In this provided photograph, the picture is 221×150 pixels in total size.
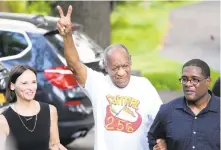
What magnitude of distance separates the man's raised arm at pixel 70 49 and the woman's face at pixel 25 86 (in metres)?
0.27

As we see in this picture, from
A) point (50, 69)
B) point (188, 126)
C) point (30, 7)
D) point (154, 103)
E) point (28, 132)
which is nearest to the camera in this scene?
point (188, 126)

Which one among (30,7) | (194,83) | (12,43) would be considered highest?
(30,7)

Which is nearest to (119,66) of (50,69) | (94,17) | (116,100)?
(116,100)

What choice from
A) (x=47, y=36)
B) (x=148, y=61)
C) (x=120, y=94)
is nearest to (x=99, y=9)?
(x=148, y=61)

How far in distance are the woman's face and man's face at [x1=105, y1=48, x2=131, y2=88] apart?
51 centimetres

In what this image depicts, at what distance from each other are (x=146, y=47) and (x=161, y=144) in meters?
9.29

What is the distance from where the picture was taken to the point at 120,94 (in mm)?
4672

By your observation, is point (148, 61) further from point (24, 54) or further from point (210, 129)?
point (210, 129)

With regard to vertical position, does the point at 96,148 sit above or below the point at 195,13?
below

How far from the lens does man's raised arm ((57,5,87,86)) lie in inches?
181

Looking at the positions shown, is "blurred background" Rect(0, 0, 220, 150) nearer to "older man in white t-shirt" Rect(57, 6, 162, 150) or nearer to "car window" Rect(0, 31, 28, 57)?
"car window" Rect(0, 31, 28, 57)

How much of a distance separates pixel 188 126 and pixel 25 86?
108 cm

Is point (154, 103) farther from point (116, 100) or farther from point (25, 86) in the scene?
point (25, 86)

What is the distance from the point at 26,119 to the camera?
14.6ft
